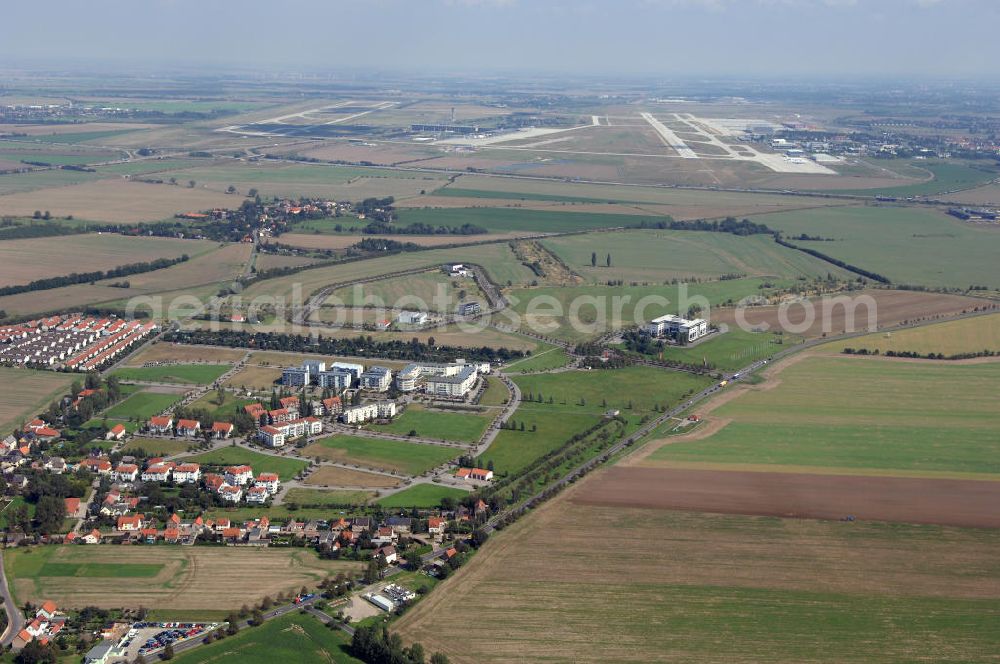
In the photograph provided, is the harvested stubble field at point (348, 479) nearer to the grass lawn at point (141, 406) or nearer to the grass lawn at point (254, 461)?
the grass lawn at point (254, 461)

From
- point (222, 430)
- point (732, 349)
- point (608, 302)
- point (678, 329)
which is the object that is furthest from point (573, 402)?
point (608, 302)

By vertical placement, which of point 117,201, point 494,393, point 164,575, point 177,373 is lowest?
point 164,575

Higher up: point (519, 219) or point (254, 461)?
point (519, 219)

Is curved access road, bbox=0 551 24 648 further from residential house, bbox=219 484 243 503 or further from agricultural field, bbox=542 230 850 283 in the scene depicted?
agricultural field, bbox=542 230 850 283

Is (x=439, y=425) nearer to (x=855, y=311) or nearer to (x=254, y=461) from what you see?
(x=254, y=461)

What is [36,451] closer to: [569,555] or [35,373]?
[35,373]

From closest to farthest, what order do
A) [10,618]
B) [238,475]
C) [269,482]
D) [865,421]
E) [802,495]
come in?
[10,618], [802,495], [269,482], [238,475], [865,421]
